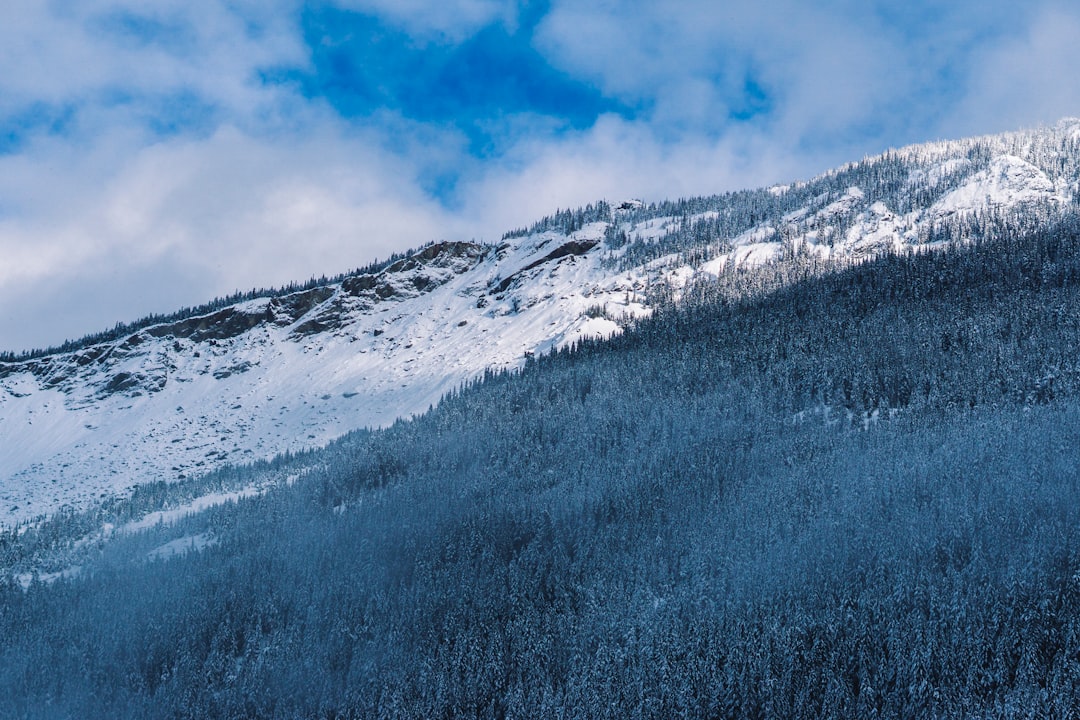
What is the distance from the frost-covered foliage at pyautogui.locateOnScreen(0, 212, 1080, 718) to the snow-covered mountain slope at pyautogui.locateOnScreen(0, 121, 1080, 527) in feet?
139

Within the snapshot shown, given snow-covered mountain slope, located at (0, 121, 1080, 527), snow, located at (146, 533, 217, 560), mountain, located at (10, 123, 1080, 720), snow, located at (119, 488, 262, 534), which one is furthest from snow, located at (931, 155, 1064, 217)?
snow, located at (146, 533, 217, 560)

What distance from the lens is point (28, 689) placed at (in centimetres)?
4725

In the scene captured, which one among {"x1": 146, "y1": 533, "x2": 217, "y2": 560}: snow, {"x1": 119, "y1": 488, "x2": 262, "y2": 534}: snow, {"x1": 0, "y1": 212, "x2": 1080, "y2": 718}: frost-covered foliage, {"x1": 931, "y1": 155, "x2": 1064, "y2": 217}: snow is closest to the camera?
{"x1": 0, "y1": 212, "x2": 1080, "y2": 718}: frost-covered foliage

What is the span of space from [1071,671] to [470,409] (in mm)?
78095

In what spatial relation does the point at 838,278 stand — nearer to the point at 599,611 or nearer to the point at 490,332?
the point at 490,332

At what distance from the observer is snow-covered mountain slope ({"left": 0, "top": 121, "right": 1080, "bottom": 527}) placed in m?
132

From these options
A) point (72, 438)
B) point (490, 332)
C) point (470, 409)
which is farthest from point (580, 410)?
point (72, 438)

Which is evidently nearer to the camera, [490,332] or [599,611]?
[599,611]

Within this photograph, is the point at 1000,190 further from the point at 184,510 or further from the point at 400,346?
the point at 184,510

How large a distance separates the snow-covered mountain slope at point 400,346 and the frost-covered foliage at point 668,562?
139 ft

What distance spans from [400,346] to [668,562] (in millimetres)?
130025

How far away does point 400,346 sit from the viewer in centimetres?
17100

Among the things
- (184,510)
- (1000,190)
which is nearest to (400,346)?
(184,510)

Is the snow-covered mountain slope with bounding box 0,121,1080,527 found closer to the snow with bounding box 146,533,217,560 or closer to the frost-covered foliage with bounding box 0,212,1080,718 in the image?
the frost-covered foliage with bounding box 0,212,1080,718
